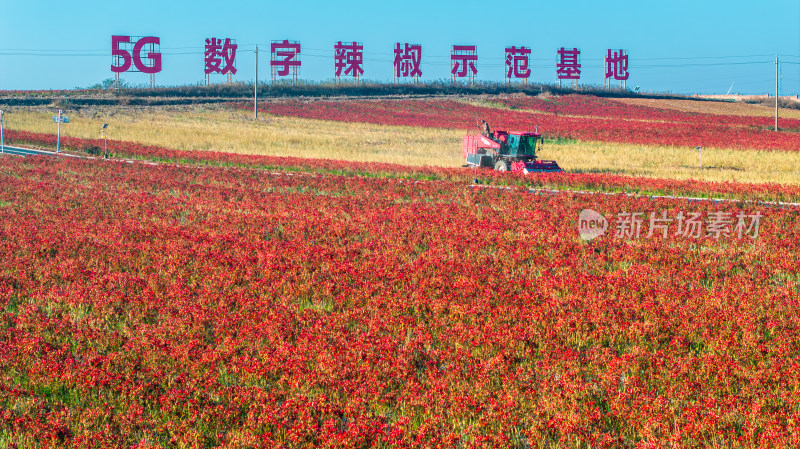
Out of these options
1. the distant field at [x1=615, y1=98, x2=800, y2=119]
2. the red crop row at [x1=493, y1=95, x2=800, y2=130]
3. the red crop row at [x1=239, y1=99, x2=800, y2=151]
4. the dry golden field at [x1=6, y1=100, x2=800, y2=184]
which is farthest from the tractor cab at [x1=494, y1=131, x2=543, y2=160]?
the distant field at [x1=615, y1=98, x2=800, y2=119]

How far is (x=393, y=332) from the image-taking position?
8070 millimetres

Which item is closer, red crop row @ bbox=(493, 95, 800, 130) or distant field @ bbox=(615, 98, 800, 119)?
red crop row @ bbox=(493, 95, 800, 130)

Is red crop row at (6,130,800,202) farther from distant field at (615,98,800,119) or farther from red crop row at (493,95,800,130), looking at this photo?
distant field at (615,98,800,119)

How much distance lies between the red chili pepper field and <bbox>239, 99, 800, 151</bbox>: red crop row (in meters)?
35.6

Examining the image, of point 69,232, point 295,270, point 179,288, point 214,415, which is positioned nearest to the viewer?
point 214,415

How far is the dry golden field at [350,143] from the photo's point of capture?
3431 centimetres

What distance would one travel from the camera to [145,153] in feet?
119

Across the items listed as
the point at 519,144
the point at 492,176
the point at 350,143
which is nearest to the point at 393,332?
the point at 492,176

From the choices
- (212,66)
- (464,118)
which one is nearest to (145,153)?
(464,118)

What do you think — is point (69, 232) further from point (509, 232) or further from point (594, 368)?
point (594, 368)

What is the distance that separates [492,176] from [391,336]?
63.7 feet

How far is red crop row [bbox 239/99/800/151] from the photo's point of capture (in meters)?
49.6

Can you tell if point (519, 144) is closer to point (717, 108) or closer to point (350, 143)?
point (350, 143)

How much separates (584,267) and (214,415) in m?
7.24
